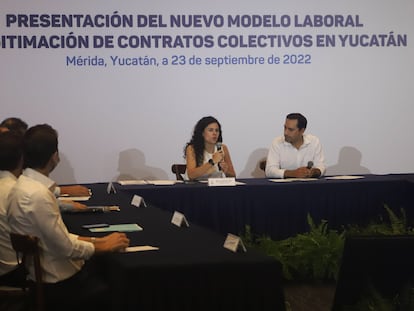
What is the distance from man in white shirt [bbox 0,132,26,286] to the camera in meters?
3.39

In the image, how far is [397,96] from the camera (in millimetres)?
7809

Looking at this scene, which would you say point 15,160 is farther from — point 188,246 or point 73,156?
point 73,156

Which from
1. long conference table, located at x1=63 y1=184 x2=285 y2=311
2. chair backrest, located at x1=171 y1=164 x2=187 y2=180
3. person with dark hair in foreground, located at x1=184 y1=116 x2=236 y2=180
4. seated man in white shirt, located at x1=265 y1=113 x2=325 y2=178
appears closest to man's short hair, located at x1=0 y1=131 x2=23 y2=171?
long conference table, located at x1=63 y1=184 x2=285 y2=311

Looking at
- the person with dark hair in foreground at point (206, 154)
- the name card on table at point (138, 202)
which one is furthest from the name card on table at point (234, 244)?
the person with dark hair in foreground at point (206, 154)

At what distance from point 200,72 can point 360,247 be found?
15.2 ft

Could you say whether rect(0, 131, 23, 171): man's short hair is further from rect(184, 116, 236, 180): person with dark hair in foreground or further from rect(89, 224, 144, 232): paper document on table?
rect(184, 116, 236, 180): person with dark hair in foreground

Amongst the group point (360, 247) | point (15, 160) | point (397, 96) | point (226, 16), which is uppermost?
point (226, 16)

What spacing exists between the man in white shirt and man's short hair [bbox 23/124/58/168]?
1.21 ft

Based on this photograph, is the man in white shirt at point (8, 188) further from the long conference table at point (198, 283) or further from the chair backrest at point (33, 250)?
the long conference table at point (198, 283)

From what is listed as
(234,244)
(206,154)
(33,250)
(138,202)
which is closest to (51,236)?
(33,250)

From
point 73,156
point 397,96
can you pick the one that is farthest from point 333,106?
point 73,156

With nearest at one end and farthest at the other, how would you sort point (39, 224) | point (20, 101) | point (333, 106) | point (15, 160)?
point (39, 224) → point (15, 160) → point (20, 101) → point (333, 106)

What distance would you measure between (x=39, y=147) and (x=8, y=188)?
531 mm

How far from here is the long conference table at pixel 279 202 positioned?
537 cm
